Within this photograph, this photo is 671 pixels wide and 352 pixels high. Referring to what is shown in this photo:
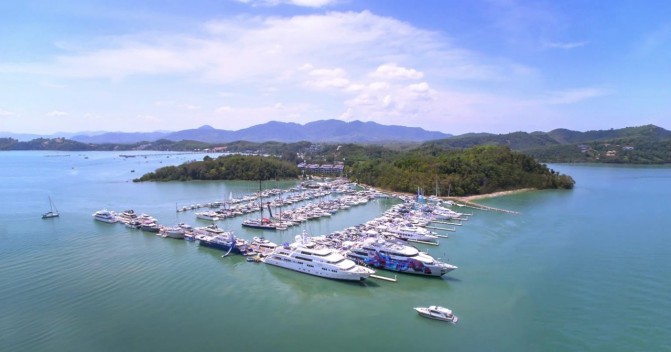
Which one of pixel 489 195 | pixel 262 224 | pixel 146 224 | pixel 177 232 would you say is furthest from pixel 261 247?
pixel 489 195

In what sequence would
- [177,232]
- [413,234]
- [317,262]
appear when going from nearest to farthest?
[317,262], [413,234], [177,232]

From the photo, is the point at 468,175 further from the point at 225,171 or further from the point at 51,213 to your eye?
the point at 51,213

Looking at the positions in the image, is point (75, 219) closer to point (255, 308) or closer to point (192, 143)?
point (255, 308)

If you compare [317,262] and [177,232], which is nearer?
[317,262]

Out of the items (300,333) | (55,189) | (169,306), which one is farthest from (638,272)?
(55,189)

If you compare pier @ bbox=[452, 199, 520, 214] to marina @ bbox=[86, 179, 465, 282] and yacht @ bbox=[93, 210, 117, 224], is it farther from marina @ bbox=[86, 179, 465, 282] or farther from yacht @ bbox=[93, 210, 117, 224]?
yacht @ bbox=[93, 210, 117, 224]

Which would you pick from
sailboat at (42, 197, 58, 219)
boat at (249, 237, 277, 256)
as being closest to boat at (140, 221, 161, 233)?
boat at (249, 237, 277, 256)
